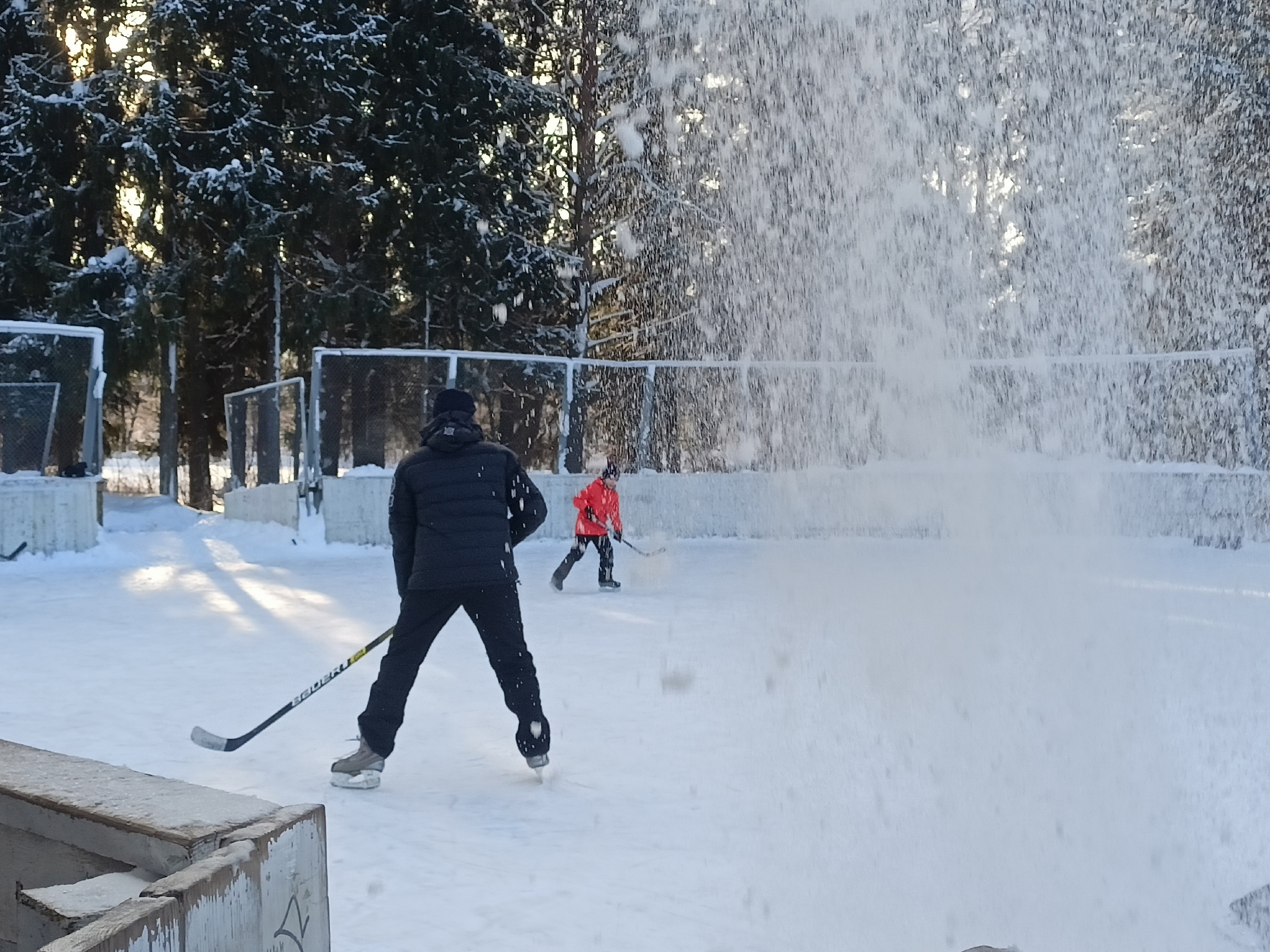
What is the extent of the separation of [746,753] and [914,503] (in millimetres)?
12337

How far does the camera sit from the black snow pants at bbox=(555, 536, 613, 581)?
480 inches

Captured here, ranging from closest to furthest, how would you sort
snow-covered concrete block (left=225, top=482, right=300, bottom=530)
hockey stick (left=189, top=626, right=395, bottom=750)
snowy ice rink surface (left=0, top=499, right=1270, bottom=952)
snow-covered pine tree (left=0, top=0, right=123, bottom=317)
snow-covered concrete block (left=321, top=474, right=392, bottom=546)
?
snowy ice rink surface (left=0, top=499, right=1270, bottom=952)
hockey stick (left=189, top=626, right=395, bottom=750)
snow-covered concrete block (left=321, top=474, right=392, bottom=546)
snow-covered concrete block (left=225, top=482, right=300, bottom=530)
snow-covered pine tree (left=0, top=0, right=123, bottom=317)

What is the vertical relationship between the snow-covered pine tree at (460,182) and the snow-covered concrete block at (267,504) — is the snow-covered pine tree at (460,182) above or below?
above

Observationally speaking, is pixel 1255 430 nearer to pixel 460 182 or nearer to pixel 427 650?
pixel 460 182

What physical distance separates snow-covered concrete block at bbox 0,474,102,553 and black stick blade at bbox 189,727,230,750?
9.22 meters

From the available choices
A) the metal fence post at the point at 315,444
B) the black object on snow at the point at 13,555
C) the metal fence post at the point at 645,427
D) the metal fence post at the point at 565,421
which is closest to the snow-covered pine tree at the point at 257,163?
the metal fence post at the point at 315,444

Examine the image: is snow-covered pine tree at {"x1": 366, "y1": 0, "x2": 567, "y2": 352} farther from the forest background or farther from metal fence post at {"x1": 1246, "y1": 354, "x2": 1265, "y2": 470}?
metal fence post at {"x1": 1246, "y1": 354, "x2": 1265, "y2": 470}

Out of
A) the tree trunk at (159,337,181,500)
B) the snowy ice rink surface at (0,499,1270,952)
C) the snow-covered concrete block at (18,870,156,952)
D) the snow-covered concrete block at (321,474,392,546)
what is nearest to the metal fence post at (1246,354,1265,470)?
the snowy ice rink surface at (0,499,1270,952)

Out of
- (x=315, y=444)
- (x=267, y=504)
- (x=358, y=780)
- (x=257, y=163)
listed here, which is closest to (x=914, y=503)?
(x=315, y=444)

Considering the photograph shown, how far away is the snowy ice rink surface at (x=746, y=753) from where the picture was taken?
406cm

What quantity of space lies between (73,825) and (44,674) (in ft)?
19.4

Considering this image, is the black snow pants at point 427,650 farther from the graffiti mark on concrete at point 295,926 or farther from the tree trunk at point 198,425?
the tree trunk at point 198,425

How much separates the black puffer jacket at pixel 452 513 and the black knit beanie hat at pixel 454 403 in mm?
26

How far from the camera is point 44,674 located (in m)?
7.96
